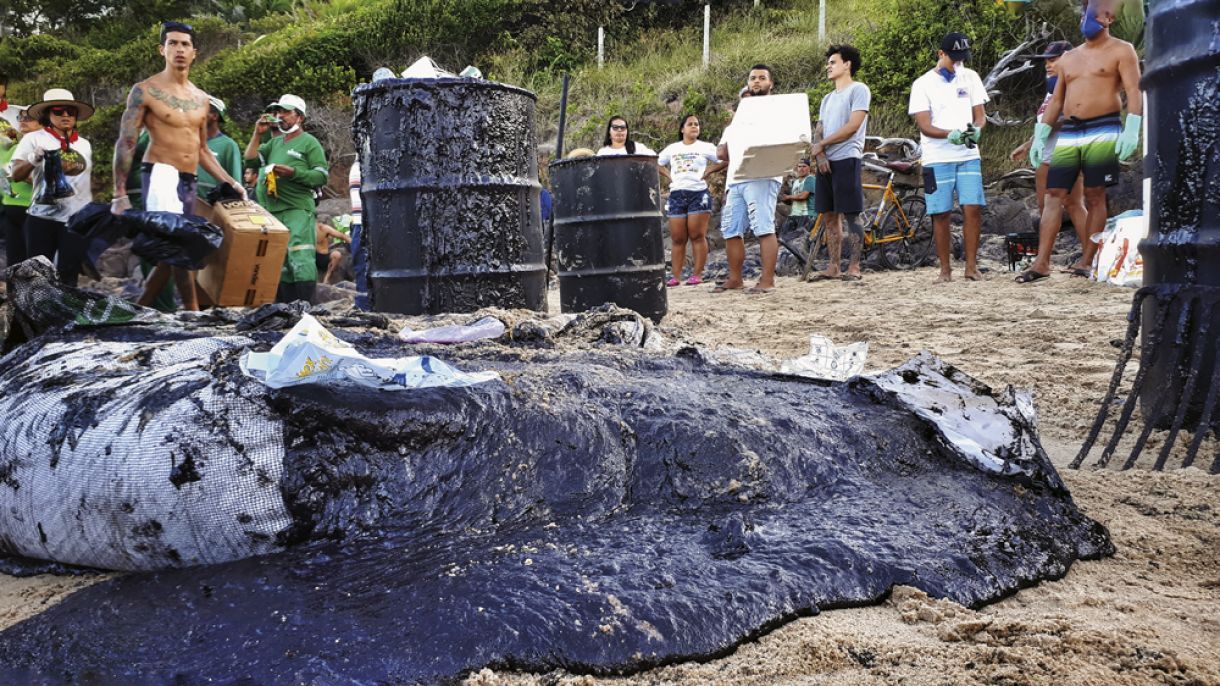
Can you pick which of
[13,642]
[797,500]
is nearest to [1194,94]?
[797,500]

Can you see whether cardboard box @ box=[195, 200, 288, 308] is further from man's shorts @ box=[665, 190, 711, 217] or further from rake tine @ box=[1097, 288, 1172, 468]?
rake tine @ box=[1097, 288, 1172, 468]

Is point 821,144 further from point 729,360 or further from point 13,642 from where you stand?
point 13,642

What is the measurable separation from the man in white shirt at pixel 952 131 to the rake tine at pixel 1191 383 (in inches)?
162

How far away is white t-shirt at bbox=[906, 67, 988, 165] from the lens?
6629mm

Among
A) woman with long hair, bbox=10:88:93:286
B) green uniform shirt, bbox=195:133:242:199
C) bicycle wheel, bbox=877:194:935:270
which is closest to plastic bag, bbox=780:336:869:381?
green uniform shirt, bbox=195:133:242:199

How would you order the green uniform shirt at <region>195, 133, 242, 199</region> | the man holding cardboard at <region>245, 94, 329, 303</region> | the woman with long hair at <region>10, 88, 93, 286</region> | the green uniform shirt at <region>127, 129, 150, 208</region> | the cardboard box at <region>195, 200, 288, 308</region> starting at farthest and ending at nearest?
1. the man holding cardboard at <region>245, 94, 329, 303</region>
2. the green uniform shirt at <region>195, 133, 242, 199</region>
3. the woman with long hair at <region>10, 88, 93, 286</region>
4. the green uniform shirt at <region>127, 129, 150, 208</region>
5. the cardboard box at <region>195, 200, 288, 308</region>

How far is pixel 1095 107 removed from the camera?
19.1 feet

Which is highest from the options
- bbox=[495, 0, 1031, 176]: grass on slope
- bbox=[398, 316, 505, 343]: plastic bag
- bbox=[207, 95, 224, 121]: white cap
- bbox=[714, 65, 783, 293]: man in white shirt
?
bbox=[495, 0, 1031, 176]: grass on slope

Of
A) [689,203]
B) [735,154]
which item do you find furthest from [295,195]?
[689,203]

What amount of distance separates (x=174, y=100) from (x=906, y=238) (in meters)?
7.61

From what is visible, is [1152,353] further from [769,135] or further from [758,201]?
[758,201]

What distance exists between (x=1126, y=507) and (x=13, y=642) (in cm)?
241

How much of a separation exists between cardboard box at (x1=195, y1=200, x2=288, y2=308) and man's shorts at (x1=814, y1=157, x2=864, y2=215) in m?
4.21

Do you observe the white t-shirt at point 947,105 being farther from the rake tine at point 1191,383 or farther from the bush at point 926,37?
the bush at point 926,37
